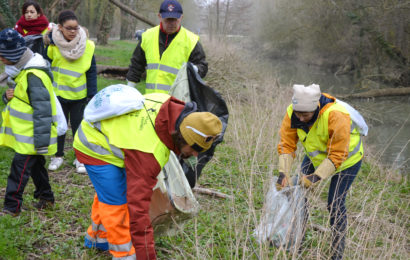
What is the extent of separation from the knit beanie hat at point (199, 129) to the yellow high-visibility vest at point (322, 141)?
1220 mm

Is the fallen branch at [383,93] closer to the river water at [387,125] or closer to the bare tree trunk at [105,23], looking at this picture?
the river water at [387,125]

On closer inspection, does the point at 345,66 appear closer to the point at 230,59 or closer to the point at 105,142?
the point at 230,59

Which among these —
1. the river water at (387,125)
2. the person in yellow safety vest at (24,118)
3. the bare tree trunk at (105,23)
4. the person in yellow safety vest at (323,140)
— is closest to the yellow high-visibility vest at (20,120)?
the person in yellow safety vest at (24,118)

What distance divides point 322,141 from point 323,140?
2cm

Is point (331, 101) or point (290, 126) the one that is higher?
point (331, 101)

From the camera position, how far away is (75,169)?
14.0ft

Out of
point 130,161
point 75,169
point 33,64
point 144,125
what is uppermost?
→ point 33,64

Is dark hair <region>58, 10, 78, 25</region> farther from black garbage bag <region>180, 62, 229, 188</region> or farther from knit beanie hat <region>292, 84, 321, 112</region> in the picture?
knit beanie hat <region>292, 84, 321, 112</region>

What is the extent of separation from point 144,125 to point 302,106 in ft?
4.08

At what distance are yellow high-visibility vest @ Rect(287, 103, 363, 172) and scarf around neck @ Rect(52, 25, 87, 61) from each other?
237cm

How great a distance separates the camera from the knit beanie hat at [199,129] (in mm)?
1921

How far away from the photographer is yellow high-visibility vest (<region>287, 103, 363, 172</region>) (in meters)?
2.86

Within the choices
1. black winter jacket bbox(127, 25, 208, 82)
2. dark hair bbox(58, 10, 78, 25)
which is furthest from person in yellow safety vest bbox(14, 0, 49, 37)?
black winter jacket bbox(127, 25, 208, 82)

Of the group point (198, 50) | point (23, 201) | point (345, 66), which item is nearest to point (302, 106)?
point (198, 50)
